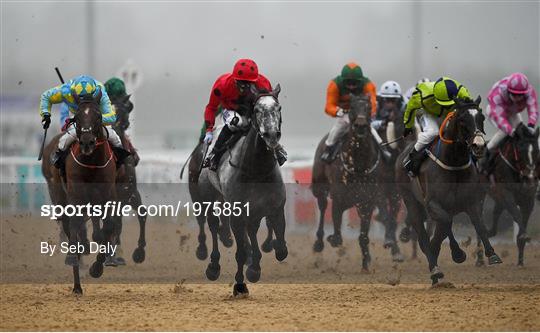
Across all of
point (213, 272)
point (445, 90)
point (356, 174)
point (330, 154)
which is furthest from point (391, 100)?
point (213, 272)

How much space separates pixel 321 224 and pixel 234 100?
327 cm

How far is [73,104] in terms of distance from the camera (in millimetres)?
11312

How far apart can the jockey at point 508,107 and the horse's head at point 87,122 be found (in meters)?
4.63

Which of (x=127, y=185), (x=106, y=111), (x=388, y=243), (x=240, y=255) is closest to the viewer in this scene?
(x=240, y=255)

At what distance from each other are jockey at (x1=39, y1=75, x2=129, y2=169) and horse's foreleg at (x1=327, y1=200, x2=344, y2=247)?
2.79 m

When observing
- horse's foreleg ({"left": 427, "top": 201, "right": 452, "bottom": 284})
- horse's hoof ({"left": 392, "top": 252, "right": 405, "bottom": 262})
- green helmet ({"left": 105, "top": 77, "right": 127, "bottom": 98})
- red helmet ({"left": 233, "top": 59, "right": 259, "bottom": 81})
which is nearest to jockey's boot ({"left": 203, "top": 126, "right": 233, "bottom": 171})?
red helmet ({"left": 233, "top": 59, "right": 259, "bottom": 81})

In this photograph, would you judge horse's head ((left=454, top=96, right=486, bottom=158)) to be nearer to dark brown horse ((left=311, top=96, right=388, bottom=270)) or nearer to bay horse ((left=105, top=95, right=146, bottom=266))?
dark brown horse ((left=311, top=96, right=388, bottom=270))

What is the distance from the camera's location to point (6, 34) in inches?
896

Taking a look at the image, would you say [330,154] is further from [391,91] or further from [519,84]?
[519,84]

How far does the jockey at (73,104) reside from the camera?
10.9 m

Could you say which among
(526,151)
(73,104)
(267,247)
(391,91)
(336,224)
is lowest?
(267,247)

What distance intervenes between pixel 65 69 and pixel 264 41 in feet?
15.6

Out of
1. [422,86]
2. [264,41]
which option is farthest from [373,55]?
[422,86]

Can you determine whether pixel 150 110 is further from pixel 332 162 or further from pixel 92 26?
pixel 332 162
